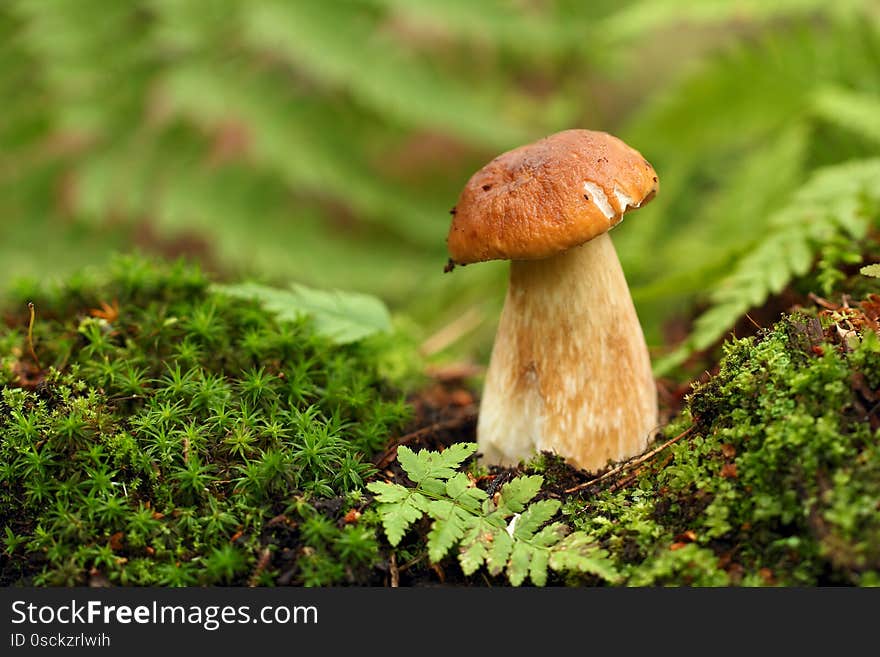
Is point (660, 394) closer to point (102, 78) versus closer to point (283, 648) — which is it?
point (283, 648)

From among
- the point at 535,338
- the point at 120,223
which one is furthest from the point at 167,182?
the point at 535,338

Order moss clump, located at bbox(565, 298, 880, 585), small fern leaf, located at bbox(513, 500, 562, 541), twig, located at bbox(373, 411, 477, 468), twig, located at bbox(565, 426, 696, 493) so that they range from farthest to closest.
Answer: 1. twig, located at bbox(373, 411, 477, 468)
2. twig, located at bbox(565, 426, 696, 493)
3. small fern leaf, located at bbox(513, 500, 562, 541)
4. moss clump, located at bbox(565, 298, 880, 585)

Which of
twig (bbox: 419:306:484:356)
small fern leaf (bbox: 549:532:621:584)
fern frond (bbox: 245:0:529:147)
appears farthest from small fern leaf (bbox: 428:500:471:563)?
fern frond (bbox: 245:0:529:147)

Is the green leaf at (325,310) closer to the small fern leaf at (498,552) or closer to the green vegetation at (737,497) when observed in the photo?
the green vegetation at (737,497)

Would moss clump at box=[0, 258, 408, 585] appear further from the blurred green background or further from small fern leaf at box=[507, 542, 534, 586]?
the blurred green background

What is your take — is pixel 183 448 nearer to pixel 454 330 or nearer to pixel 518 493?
pixel 518 493

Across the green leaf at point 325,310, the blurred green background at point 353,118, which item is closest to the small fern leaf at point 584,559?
the green leaf at point 325,310
